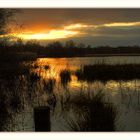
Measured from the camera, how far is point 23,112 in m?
3.37

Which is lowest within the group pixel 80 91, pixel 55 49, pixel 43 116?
pixel 43 116

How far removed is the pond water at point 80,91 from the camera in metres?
3.30

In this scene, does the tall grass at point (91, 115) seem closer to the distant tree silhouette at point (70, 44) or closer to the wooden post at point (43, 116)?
the wooden post at point (43, 116)

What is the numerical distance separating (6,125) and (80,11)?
100 cm

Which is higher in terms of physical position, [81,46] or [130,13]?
[130,13]

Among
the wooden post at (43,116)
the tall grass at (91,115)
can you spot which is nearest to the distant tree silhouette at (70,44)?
the tall grass at (91,115)

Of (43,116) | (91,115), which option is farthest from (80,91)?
(43,116)

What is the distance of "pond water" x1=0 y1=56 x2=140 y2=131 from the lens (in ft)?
10.8

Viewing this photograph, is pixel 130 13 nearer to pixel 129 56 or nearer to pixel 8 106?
pixel 129 56

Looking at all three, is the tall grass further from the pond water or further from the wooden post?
the wooden post

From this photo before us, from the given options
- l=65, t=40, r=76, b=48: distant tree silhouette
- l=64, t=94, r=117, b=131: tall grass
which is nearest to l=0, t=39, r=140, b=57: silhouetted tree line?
l=65, t=40, r=76, b=48: distant tree silhouette

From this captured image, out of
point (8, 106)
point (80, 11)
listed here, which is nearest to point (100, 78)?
point (80, 11)

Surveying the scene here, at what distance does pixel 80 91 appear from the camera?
334cm

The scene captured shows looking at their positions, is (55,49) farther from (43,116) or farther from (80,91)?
(43,116)
